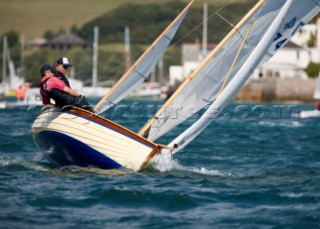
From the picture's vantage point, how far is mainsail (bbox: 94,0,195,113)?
1912 cm

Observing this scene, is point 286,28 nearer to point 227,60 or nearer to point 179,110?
point 227,60

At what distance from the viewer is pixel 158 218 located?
41.1 ft

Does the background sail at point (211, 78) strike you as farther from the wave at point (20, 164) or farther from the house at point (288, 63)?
the house at point (288, 63)

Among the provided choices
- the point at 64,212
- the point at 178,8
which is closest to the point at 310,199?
the point at 64,212

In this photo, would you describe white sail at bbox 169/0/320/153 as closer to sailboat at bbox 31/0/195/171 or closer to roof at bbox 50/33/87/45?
sailboat at bbox 31/0/195/171

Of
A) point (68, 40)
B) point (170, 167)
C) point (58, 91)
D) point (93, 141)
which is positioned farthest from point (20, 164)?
point (68, 40)

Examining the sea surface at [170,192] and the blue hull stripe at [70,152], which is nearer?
the sea surface at [170,192]

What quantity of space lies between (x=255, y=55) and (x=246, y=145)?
904 cm

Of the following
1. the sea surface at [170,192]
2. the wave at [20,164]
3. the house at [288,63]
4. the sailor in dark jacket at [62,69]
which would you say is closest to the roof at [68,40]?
the house at [288,63]

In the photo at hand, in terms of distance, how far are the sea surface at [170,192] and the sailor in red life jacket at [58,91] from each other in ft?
4.32

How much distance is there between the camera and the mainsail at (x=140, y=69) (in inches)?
753

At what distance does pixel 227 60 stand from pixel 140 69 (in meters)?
2.29

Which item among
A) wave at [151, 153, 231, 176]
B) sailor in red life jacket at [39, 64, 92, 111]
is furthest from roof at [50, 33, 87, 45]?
sailor in red life jacket at [39, 64, 92, 111]

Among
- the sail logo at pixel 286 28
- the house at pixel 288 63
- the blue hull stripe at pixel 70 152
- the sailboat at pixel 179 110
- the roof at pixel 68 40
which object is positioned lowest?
the house at pixel 288 63
